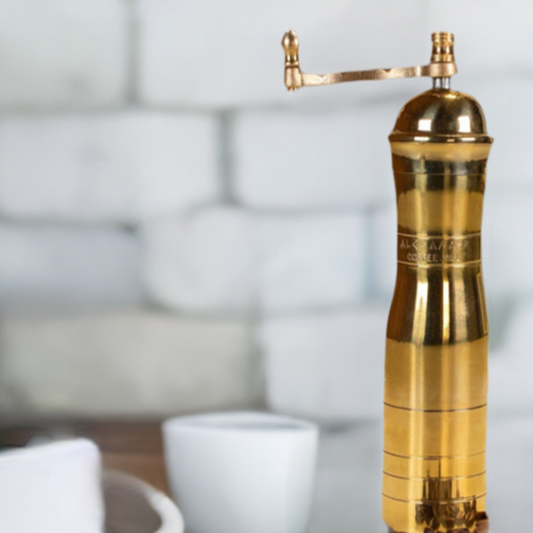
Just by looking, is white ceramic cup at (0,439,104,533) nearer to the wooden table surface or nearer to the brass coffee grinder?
the wooden table surface

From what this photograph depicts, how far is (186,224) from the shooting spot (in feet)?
2.13

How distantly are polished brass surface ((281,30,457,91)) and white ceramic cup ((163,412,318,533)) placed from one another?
265 mm

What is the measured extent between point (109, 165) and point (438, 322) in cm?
29

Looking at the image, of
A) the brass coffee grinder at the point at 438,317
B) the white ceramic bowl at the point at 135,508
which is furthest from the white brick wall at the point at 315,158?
the white ceramic bowl at the point at 135,508

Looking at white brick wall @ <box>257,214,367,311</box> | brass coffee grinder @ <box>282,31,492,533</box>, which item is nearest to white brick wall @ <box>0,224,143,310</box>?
white brick wall @ <box>257,214,367,311</box>

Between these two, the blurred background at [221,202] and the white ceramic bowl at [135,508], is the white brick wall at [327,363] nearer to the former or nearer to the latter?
the blurred background at [221,202]

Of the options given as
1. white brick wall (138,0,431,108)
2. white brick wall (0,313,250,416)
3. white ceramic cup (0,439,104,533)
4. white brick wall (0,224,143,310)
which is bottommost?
white ceramic cup (0,439,104,533)

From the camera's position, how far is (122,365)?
66 centimetres

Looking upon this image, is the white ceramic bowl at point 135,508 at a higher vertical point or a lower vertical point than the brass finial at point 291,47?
lower

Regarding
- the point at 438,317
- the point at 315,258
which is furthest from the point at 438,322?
the point at 315,258

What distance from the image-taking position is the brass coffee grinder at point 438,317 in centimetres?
49

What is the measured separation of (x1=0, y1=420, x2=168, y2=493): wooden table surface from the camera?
0.65 meters

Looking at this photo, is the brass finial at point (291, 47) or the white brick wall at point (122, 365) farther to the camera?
the white brick wall at point (122, 365)

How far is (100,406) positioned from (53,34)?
293mm
